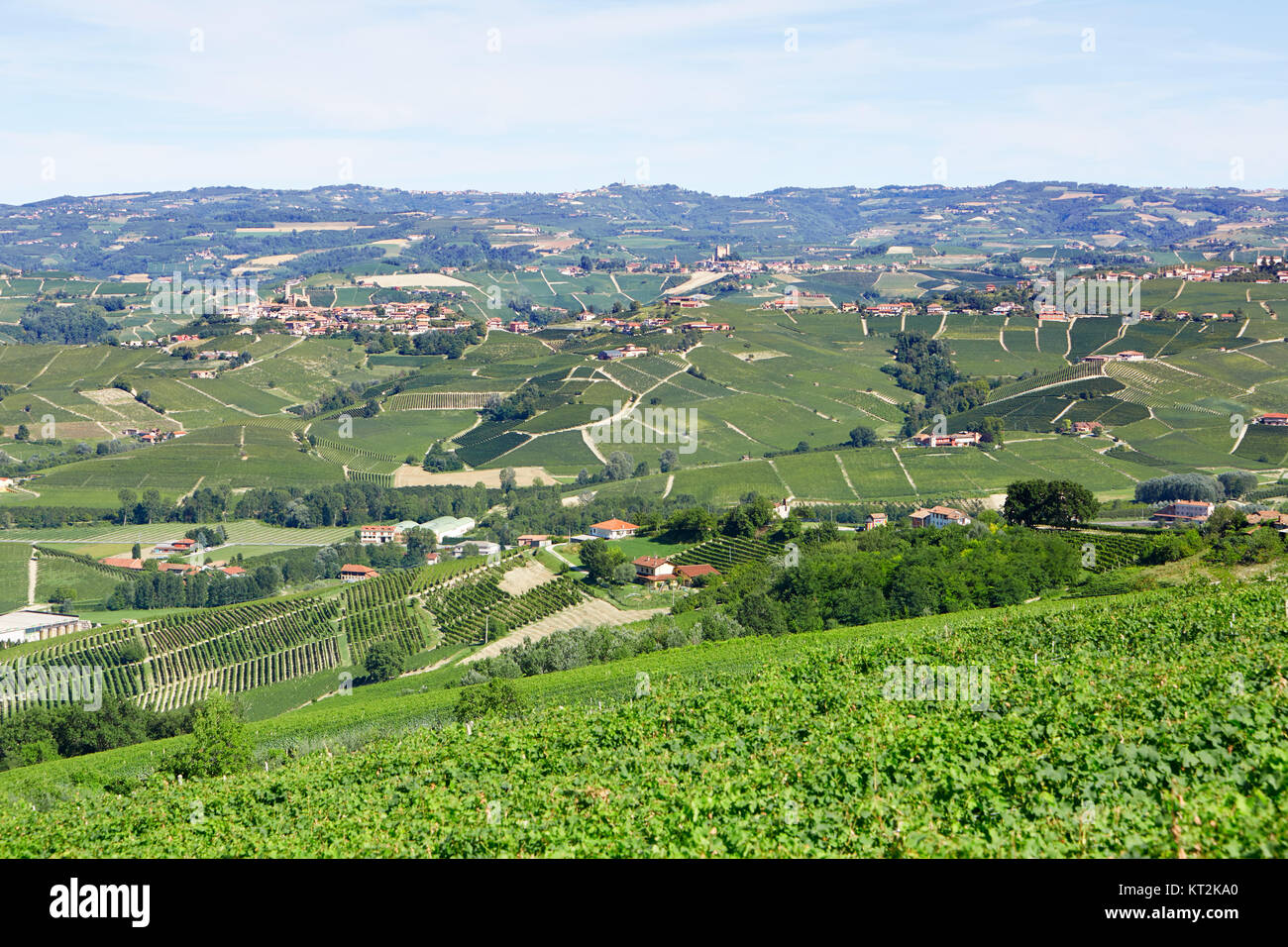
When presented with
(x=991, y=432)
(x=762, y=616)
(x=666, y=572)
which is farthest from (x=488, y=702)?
(x=991, y=432)

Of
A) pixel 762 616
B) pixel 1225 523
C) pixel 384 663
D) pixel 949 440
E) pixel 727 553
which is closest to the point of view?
pixel 762 616

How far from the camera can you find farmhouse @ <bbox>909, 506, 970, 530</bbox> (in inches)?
2852

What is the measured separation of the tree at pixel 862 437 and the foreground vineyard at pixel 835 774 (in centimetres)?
8130

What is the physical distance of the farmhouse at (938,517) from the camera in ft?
238

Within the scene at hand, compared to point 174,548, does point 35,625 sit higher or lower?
higher

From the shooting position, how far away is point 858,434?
10962cm

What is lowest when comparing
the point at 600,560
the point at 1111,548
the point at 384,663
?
the point at 384,663

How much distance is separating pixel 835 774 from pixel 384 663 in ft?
127

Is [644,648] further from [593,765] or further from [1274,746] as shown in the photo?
[1274,746]

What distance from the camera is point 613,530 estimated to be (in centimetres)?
7506

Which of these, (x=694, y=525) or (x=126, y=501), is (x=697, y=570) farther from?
(x=126, y=501)
